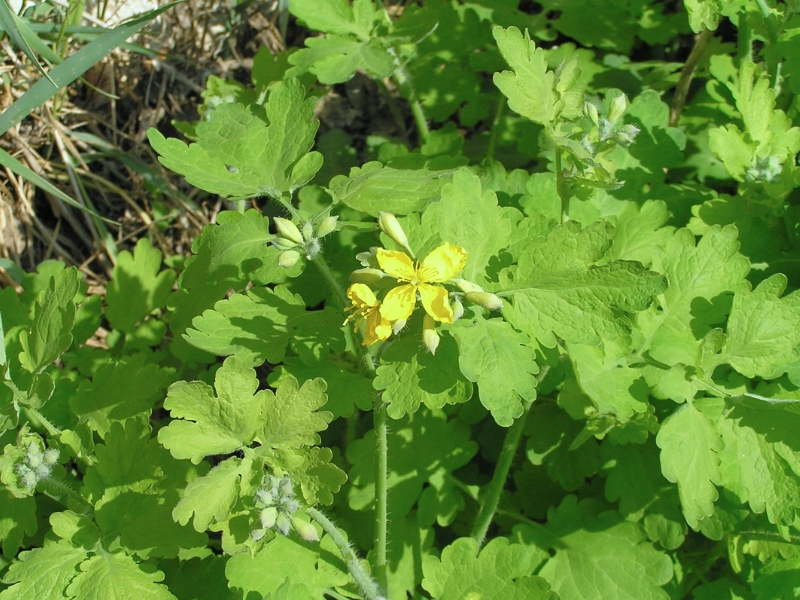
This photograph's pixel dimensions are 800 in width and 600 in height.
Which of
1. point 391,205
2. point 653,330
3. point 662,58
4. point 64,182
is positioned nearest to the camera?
point 391,205

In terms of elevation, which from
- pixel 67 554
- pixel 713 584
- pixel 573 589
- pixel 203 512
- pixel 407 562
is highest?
pixel 203 512

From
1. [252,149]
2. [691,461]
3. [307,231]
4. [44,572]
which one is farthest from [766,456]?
[44,572]

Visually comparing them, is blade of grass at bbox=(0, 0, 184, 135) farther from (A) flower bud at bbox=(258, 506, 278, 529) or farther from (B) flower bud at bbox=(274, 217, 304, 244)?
(A) flower bud at bbox=(258, 506, 278, 529)

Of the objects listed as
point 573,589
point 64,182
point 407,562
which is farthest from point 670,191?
point 64,182

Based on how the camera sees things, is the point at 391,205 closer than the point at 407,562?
Yes

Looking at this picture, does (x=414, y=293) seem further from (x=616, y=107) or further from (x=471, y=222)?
(x=616, y=107)

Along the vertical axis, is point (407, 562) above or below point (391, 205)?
below

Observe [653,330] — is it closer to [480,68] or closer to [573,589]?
[573,589]
